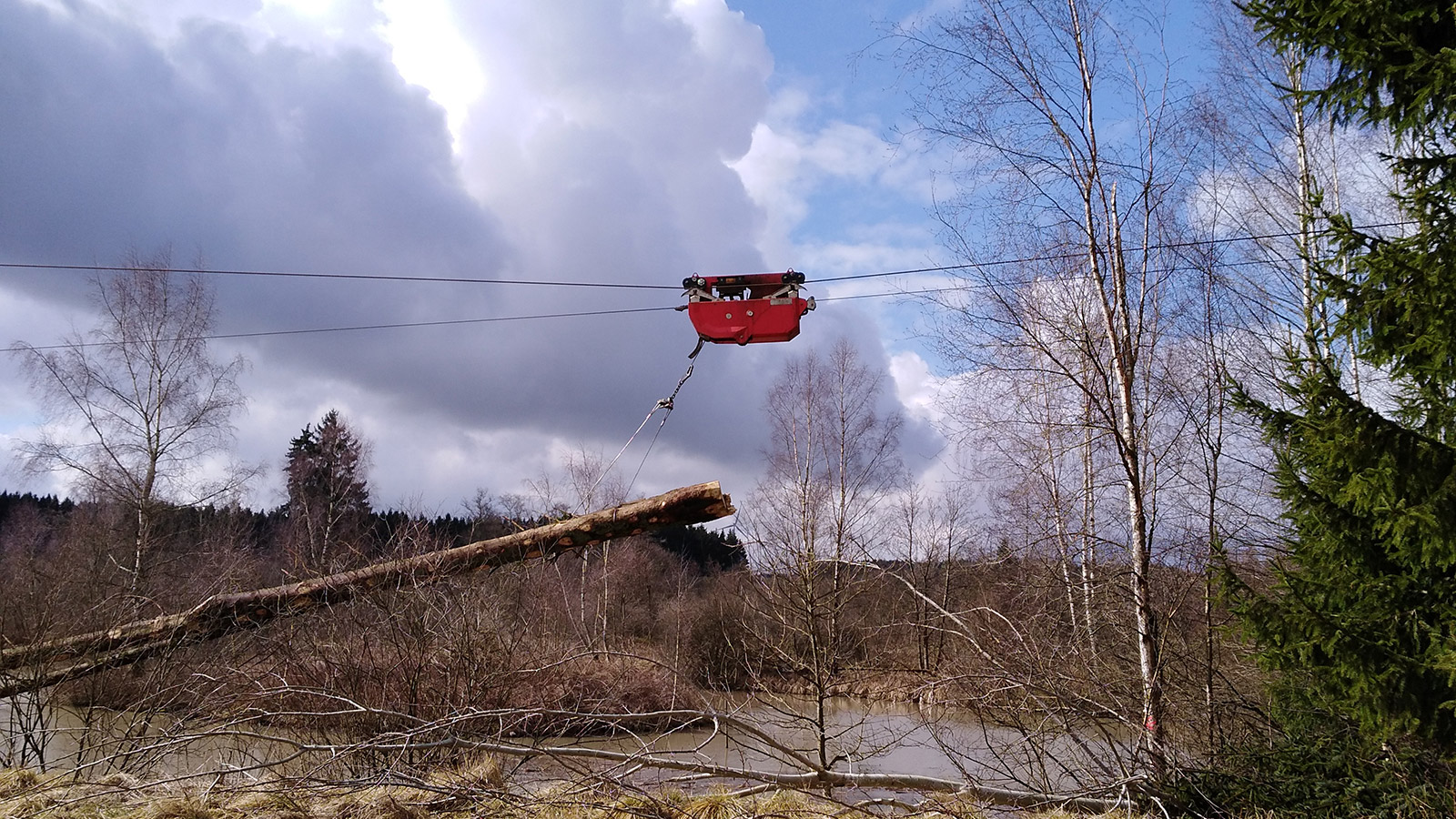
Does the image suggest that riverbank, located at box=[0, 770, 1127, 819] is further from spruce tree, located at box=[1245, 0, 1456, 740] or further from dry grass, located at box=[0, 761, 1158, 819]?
spruce tree, located at box=[1245, 0, 1456, 740]

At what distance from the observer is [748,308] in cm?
638

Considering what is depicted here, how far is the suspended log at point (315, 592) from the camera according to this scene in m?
7.02

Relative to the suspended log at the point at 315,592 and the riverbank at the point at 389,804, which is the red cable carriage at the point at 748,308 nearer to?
the suspended log at the point at 315,592

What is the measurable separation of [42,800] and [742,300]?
503cm

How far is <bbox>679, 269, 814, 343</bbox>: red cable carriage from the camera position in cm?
632

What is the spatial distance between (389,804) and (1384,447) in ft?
16.6

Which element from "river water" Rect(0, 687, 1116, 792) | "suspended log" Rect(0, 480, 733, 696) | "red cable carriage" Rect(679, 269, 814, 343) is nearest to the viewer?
"river water" Rect(0, 687, 1116, 792)

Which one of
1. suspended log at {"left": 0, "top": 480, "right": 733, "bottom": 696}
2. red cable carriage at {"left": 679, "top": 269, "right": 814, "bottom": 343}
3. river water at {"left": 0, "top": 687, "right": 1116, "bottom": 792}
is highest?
red cable carriage at {"left": 679, "top": 269, "right": 814, "bottom": 343}

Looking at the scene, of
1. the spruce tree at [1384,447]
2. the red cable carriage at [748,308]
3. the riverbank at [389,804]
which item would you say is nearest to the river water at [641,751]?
the riverbank at [389,804]

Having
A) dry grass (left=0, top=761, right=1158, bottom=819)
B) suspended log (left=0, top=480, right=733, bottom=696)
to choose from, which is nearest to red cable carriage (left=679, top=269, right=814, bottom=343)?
suspended log (left=0, top=480, right=733, bottom=696)

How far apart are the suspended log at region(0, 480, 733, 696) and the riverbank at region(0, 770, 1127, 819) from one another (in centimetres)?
283

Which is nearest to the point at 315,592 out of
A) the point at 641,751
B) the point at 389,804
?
the point at 389,804

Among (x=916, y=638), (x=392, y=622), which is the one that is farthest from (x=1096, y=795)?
(x=916, y=638)

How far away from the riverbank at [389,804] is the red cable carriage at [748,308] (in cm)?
320
